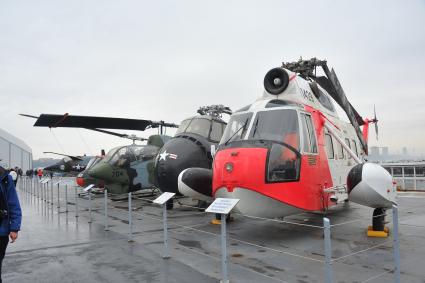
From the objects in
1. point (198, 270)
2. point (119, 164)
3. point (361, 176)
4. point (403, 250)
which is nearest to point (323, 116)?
point (361, 176)

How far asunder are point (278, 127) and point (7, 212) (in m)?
5.06

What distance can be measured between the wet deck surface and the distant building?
5486cm

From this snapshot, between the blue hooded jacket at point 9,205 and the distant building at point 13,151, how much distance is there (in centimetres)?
5866

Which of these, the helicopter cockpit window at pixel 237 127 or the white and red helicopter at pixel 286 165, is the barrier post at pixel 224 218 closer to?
the white and red helicopter at pixel 286 165

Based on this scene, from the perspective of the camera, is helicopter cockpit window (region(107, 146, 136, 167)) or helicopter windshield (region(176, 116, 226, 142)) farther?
helicopter cockpit window (region(107, 146, 136, 167))

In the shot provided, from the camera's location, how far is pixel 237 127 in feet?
26.5

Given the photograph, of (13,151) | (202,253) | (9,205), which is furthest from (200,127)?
(13,151)

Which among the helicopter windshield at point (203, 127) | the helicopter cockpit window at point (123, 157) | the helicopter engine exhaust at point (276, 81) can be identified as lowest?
the helicopter cockpit window at point (123, 157)

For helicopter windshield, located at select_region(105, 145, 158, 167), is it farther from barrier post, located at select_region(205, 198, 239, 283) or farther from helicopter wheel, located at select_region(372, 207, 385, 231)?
barrier post, located at select_region(205, 198, 239, 283)

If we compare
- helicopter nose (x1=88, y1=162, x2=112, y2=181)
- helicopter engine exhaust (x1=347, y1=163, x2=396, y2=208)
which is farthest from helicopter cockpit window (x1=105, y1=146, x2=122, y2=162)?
helicopter engine exhaust (x1=347, y1=163, x2=396, y2=208)

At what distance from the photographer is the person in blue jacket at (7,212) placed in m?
4.25

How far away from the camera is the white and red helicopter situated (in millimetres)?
6875

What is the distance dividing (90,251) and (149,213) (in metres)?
5.40

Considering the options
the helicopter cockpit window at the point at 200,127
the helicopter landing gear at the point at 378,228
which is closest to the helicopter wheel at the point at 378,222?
the helicopter landing gear at the point at 378,228
